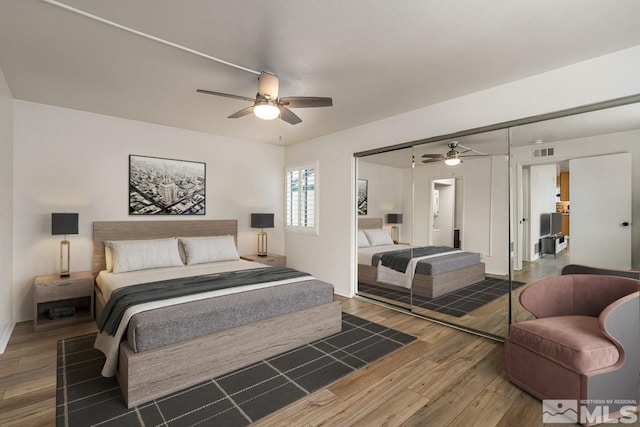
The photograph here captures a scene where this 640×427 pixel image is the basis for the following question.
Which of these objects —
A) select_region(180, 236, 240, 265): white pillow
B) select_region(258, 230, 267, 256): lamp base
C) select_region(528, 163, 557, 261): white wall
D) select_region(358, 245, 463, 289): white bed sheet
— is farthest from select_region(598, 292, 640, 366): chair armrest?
select_region(258, 230, 267, 256): lamp base

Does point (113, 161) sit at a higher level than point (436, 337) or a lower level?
higher

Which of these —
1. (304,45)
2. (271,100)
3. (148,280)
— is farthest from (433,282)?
(148,280)

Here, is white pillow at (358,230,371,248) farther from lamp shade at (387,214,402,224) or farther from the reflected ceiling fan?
the reflected ceiling fan

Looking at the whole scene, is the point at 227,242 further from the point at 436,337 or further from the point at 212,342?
the point at 436,337

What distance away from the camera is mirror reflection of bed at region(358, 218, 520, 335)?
11.7 ft

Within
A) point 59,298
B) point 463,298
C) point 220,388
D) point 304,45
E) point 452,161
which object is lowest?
point 220,388

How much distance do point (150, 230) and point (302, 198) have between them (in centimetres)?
249

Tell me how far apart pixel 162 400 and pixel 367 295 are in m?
3.08

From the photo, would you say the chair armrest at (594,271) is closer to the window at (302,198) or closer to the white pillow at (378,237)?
the white pillow at (378,237)

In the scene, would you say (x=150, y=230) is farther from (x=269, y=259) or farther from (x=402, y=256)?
(x=402, y=256)

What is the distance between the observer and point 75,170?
3.95 meters

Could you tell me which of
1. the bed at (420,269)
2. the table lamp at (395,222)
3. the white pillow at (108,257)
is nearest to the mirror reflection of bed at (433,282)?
the bed at (420,269)

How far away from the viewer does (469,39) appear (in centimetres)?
232

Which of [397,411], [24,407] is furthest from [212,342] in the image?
[397,411]
